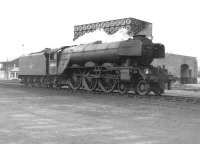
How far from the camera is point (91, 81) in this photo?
18656mm

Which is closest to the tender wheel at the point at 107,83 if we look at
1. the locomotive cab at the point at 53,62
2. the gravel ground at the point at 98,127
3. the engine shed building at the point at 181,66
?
the locomotive cab at the point at 53,62

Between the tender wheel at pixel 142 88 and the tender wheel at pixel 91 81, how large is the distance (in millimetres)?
3096

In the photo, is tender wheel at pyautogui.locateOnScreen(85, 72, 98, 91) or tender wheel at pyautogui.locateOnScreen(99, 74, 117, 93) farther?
tender wheel at pyautogui.locateOnScreen(85, 72, 98, 91)

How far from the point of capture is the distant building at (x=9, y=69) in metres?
73.6

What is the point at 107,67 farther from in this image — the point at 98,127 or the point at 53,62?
the point at 98,127

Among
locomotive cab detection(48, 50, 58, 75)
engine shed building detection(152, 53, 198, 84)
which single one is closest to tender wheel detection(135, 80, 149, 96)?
locomotive cab detection(48, 50, 58, 75)

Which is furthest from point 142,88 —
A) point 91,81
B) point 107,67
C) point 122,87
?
point 91,81

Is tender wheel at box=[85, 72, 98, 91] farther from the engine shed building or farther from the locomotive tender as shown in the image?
the engine shed building

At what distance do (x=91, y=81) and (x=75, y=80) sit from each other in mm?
1734

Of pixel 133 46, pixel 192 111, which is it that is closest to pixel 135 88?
pixel 133 46

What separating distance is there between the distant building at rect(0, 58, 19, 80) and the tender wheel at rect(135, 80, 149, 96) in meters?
60.4

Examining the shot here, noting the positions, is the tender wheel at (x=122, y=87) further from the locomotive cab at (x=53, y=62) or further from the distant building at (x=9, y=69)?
the distant building at (x=9, y=69)

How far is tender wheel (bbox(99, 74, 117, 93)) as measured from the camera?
56.5 feet

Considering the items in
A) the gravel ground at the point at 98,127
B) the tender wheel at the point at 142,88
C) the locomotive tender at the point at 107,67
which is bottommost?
the gravel ground at the point at 98,127
